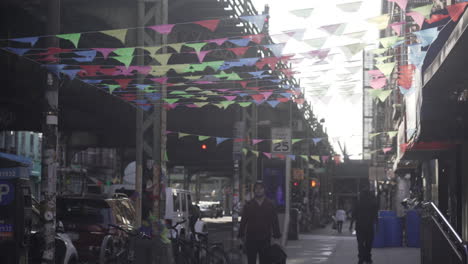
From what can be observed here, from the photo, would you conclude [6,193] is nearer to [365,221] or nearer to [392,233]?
[365,221]

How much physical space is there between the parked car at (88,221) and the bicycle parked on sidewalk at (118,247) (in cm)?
7

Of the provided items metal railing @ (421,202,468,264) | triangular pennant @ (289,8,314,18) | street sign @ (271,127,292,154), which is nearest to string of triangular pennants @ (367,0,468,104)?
triangular pennant @ (289,8,314,18)

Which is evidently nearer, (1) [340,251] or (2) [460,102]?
(2) [460,102]

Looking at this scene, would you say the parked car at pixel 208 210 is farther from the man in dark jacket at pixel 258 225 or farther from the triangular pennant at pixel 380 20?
the triangular pennant at pixel 380 20

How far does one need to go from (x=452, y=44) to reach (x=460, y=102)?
4.52m

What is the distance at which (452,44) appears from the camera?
8547 mm

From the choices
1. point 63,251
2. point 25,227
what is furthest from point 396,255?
point 25,227

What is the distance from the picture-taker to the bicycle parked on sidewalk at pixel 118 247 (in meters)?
13.4

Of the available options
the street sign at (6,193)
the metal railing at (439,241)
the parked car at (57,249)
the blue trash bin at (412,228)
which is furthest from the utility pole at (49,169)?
the blue trash bin at (412,228)

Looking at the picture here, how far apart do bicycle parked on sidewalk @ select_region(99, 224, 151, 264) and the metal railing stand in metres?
4.47

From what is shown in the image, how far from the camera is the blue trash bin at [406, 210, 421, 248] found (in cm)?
2512

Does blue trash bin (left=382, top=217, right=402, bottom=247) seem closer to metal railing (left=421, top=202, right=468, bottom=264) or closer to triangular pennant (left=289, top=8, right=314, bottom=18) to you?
metal railing (left=421, top=202, right=468, bottom=264)

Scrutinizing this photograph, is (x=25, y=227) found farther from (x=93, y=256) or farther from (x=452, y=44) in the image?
(x=452, y=44)

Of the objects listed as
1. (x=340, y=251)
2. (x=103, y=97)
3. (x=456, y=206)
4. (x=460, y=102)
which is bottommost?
(x=340, y=251)
